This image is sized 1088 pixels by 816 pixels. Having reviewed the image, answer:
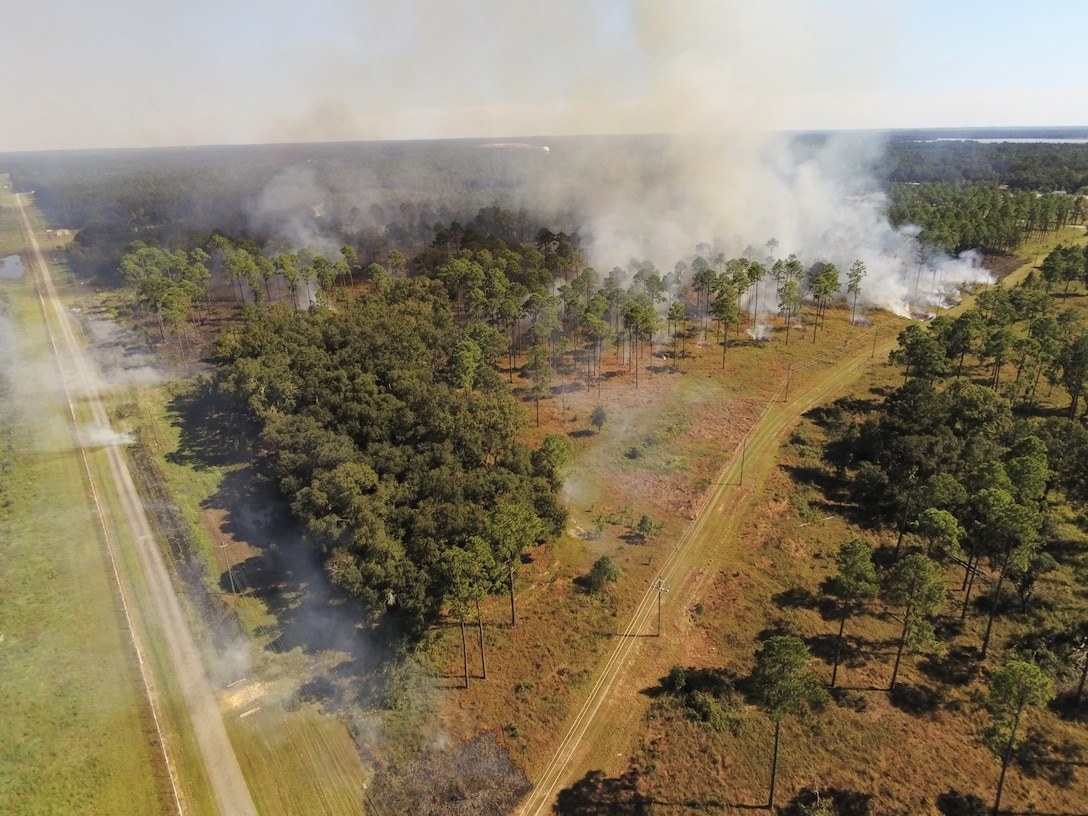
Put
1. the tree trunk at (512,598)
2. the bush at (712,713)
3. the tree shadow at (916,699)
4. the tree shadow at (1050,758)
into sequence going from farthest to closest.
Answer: the tree trunk at (512,598) → the tree shadow at (916,699) → the bush at (712,713) → the tree shadow at (1050,758)

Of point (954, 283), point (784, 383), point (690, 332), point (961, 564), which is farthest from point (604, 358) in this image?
point (954, 283)

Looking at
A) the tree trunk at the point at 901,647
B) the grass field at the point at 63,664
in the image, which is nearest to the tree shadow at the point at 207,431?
the grass field at the point at 63,664

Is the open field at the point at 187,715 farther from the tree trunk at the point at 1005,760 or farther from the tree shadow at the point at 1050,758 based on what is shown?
the tree shadow at the point at 1050,758

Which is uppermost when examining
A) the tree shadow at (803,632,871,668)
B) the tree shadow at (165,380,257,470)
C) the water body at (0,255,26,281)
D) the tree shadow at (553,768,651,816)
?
the water body at (0,255,26,281)

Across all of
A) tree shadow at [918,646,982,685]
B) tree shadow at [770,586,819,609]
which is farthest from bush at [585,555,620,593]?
tree shadow at [918,646,982,685]

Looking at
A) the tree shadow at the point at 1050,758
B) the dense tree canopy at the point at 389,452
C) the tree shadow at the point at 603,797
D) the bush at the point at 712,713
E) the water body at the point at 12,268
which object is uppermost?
the water body at the point at 12,268

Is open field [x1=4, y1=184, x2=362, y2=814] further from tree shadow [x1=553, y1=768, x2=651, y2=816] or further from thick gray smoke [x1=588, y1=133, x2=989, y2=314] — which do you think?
thick gray smoke [x1=588, y1=133, x2=989, y2=314]

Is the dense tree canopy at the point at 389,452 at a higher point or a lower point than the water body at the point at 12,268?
lower
